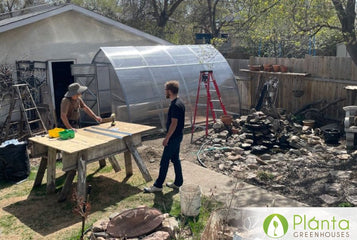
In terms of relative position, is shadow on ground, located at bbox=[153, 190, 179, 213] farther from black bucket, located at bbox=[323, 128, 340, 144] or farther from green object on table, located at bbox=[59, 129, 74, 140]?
black bucket, located at bbox=[323, 128, 340, 144]

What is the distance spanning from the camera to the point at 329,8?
8.52 meters

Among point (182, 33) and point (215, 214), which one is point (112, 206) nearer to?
point (215, 214)

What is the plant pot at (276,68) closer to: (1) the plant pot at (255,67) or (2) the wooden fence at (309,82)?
(2) the wooden fence at (309,82)

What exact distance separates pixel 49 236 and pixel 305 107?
9.36 meters

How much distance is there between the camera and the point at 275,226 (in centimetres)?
463

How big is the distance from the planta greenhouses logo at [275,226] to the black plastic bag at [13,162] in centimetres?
514

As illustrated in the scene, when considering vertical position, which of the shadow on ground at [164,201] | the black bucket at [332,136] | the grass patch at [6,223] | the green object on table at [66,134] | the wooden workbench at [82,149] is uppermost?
the green object on table at [66,134]

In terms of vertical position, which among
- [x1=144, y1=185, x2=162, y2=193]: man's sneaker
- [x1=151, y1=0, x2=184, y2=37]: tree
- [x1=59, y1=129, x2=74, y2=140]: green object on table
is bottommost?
[x1=144, y1=185, x2=162, y2=193]: man's sneaker

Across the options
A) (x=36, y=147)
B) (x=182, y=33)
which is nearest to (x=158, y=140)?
(x=36, y=147)

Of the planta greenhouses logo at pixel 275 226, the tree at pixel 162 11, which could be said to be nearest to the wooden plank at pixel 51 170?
the planta greenhouses logo at pixel 275 226

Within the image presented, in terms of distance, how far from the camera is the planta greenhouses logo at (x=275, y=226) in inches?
174

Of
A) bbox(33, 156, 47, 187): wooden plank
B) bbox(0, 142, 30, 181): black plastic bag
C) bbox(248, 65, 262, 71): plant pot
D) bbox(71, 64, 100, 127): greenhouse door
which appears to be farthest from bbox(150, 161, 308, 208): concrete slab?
bbox(248, 65, 262, 71): plant pot

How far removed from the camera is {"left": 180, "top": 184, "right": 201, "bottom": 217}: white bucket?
17.1ft

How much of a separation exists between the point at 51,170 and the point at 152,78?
18.1ft
